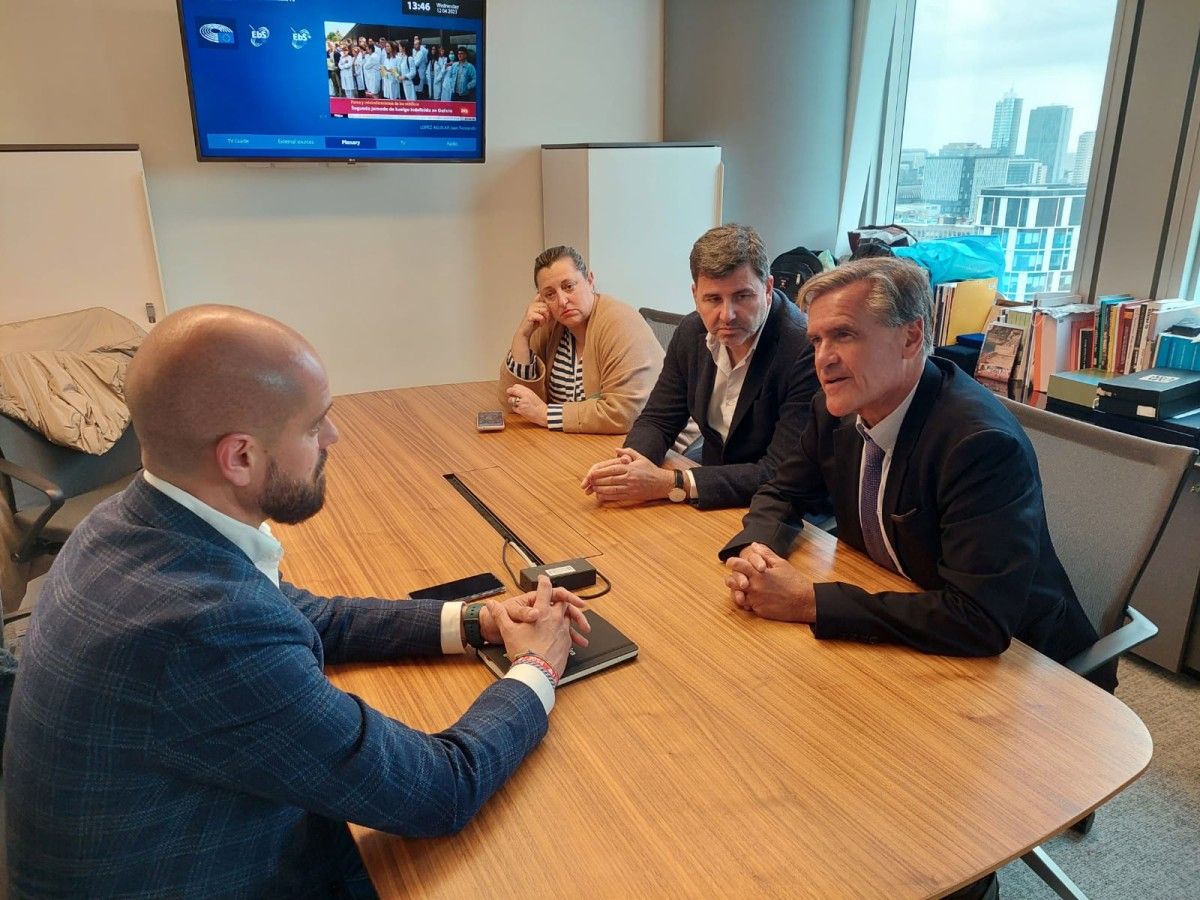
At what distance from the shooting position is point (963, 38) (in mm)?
3814

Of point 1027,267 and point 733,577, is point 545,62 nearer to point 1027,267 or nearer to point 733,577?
point 1027,267

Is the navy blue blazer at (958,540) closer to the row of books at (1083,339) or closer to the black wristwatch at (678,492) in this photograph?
the black wristwatch at (678,492)

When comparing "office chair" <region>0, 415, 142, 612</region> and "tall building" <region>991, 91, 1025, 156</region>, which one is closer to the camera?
"office chair" <region>0, 415, 142, 612</region>

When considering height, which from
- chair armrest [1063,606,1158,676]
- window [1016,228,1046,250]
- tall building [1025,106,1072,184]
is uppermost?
tall building [1025,106,1072,184]

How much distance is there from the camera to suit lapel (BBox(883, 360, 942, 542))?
1.45m

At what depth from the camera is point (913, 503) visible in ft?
4.79

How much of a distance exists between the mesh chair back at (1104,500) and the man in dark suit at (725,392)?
593 mm

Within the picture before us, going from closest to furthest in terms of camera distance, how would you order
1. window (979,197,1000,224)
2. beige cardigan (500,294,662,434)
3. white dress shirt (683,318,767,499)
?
white dress shirt (683,318,767,499), beige cardigan (500,294,662,434), window (979,197,1000,224)

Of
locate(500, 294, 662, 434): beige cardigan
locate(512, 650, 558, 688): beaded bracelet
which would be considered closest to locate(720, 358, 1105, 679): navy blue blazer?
locate(512, 650, 558, 688): beaded bracelet

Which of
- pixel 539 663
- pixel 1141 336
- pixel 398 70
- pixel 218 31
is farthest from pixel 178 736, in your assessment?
pixel 398 70

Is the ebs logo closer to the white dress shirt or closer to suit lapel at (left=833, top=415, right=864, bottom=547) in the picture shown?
the white dress shirt

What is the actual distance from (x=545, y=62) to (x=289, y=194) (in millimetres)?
1499

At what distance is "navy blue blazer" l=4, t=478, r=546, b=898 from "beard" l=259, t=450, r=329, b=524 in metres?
0.08

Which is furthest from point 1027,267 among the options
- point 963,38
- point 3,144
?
point 3,144
